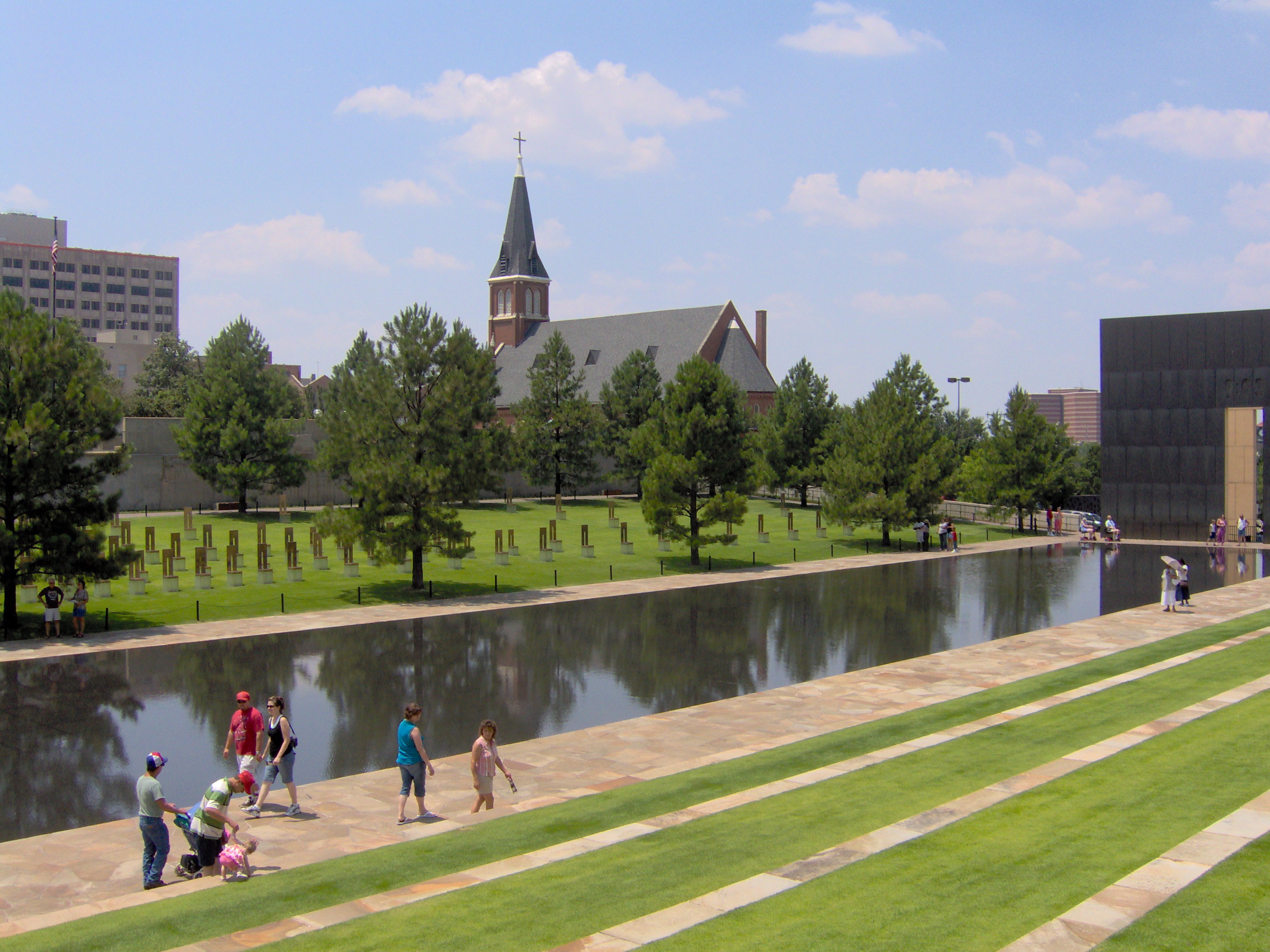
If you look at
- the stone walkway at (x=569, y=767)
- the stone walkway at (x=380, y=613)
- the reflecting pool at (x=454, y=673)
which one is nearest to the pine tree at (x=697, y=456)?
the stone walkway at (x=380, y=613)

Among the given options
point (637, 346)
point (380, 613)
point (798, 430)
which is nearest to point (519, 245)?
point (637, 346)

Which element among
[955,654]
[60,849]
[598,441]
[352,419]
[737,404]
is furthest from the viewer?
[598,441]

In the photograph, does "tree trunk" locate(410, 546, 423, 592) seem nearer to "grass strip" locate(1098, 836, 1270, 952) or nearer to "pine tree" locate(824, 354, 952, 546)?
"pine tree" locate(824, 354, 952, 546)

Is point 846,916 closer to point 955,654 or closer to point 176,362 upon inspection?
point 955,654

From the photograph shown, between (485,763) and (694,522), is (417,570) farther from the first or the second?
(485,763)

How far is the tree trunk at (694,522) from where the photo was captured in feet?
131

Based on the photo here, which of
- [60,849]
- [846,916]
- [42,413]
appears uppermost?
[42,413]

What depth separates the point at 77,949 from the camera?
838 centimetres

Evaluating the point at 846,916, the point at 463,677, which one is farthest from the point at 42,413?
the point at 846,916

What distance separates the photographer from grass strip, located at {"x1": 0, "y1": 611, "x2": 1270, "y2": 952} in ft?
28.8

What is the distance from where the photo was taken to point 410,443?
32.3 meters

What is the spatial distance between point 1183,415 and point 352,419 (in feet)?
130

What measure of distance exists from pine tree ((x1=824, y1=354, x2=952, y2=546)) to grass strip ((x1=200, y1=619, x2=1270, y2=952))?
30.7 meters

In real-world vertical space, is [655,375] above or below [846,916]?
above
